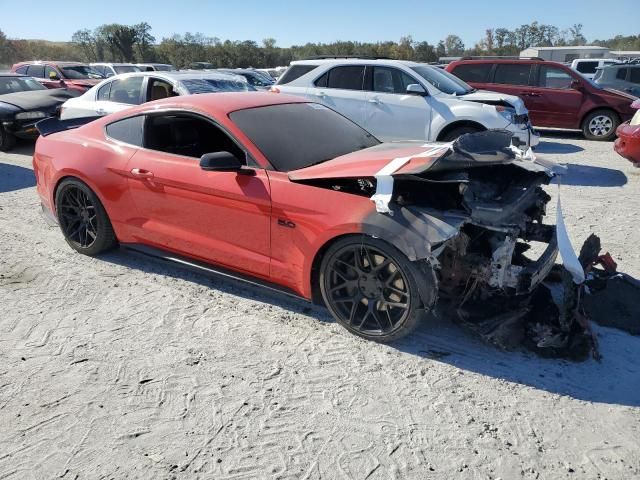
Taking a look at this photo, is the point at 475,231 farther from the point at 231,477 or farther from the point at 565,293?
the point at 231,477

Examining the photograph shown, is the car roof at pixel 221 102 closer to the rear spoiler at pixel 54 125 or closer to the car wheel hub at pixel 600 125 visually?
the rear spoiler at pixel 54 125

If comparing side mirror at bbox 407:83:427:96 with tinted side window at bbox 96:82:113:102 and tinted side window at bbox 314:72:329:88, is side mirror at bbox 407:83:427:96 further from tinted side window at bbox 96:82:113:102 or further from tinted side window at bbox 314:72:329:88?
tinted side window at bbox 96:82:113:102

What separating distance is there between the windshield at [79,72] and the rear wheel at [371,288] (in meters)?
15.9


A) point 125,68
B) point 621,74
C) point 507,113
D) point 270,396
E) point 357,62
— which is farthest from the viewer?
point 125,68

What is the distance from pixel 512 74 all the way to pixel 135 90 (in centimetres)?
849

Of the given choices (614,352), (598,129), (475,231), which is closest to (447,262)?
(475,231)

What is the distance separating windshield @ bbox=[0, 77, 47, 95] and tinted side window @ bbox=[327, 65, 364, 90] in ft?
25.5

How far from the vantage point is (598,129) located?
11781mm

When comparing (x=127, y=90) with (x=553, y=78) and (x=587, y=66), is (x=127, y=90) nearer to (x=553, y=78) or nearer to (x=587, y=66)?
(x=553, y=78)

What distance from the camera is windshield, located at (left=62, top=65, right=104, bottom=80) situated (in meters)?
16.3

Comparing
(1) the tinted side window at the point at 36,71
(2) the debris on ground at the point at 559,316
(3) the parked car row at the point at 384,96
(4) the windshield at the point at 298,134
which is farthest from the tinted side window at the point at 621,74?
(1) the tinted side window at the point at 36,71

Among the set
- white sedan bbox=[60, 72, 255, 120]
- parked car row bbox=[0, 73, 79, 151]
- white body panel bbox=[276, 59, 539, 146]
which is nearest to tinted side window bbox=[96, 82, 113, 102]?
white sedan bbox=[60, 72, 255, 120]

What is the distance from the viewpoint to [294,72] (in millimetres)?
9961

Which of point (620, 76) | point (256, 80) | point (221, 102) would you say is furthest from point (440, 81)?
point (256, 80)
